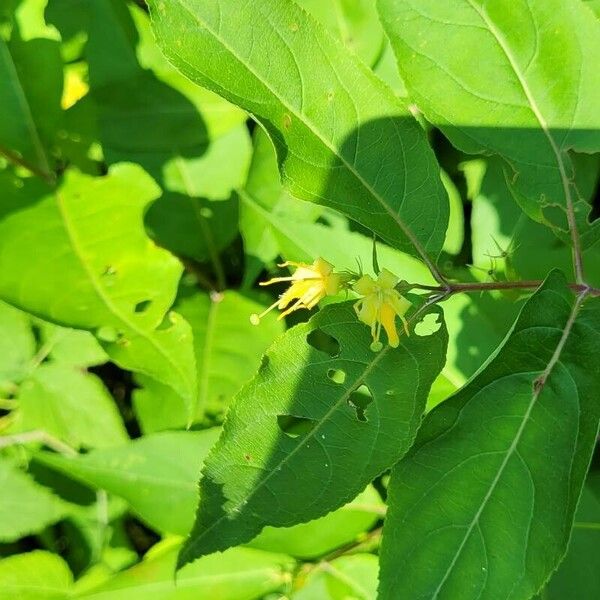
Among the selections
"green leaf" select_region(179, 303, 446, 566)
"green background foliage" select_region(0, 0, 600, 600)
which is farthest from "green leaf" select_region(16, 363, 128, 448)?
"green leaf" select_region(179, 303, 446, 566)

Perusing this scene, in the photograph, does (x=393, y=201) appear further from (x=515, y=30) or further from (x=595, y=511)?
(x=595, y=511)

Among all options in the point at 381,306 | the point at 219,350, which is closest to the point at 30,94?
the point at 219,350

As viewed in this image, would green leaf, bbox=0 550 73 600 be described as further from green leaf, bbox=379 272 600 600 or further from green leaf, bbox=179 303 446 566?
green leaf, bbox=379 272 600 600

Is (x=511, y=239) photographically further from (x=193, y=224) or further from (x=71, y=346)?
(x=71, y=346)

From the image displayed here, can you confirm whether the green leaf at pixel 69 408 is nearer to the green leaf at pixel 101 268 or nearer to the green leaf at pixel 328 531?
the green leaf at pixel 101 268

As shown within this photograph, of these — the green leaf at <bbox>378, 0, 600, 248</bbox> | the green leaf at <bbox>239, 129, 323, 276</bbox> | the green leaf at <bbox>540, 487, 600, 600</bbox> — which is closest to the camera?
the green leaf at <bbox>378, 0, 600, 248</bbox>

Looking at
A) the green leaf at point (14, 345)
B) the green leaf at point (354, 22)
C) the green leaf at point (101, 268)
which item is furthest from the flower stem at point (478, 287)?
the green leaf at point (14, 345)
